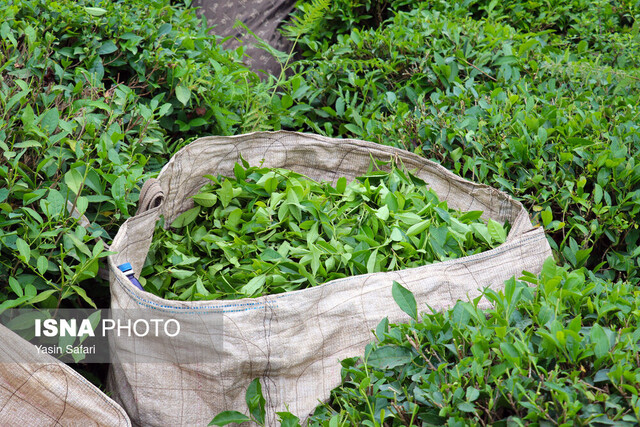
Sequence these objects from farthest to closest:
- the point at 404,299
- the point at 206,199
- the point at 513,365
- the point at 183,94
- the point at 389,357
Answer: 1. the point at 183,94
2. the point at 206,199
3. the point at 404,299
4. the point at 389,357
5. the point at 513,365

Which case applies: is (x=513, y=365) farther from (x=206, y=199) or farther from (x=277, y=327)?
(x=206, y=199)

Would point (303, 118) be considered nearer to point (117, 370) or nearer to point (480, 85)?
point (480, 85)

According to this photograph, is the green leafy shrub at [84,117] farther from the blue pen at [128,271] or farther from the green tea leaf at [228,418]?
the green tea leaf at [228,418]

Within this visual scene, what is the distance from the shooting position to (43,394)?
1.23m

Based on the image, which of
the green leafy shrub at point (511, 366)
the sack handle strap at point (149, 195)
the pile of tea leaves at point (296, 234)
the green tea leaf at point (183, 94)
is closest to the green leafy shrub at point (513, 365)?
the green leafy shrub at point (511, 366)

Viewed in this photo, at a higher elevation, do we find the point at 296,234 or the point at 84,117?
the point at 84,117

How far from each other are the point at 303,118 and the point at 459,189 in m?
0.75

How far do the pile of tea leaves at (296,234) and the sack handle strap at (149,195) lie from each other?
0.18 meters

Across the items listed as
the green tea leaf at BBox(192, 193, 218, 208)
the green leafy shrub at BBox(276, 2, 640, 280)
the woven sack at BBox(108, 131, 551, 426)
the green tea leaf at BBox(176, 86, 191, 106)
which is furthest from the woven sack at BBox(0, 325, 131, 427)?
the green leafy shrub at BBox(276, 2, 640, 280)

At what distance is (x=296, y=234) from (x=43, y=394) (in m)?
0.72

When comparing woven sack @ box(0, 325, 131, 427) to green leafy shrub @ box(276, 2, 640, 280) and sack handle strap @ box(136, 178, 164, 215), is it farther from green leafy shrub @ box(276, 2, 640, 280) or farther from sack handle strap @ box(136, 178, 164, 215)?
green leafy shrub @ box(276, 2, 640, 280)

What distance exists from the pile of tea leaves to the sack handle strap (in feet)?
0.58

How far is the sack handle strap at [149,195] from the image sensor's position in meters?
1.49

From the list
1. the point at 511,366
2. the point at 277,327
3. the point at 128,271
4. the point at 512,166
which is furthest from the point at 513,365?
the point at 512,166
